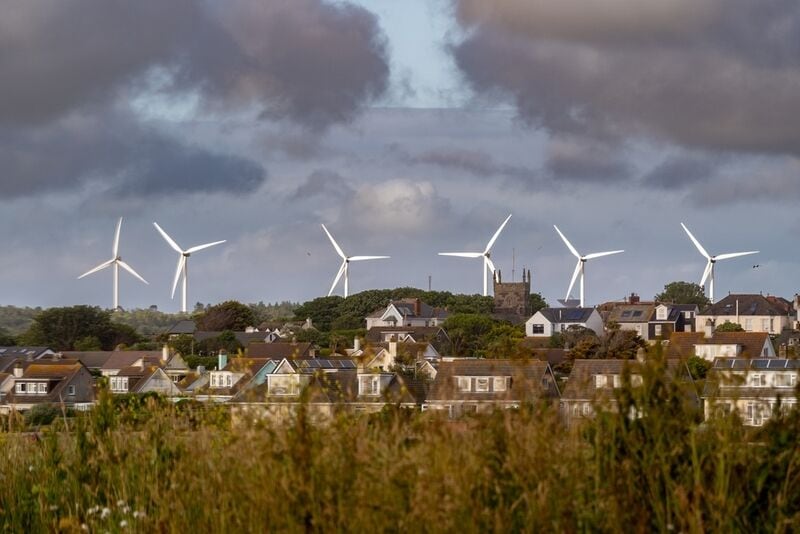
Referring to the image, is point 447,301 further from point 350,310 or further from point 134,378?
point 134,378

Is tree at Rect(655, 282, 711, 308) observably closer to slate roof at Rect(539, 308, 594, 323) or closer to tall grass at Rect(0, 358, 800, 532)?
slate roof at Rect(539, 308, 594, 323)

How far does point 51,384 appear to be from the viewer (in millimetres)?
86125

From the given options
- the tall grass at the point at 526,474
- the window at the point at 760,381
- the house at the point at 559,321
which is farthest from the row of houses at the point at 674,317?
the tall grass at the point at 526,474

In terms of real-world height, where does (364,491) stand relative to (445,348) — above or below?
below

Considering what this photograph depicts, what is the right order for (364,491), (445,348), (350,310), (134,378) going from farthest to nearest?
1. (350,310)
2. (445,348)
3. (134,378)
4. (364,491)

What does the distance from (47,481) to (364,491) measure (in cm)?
429

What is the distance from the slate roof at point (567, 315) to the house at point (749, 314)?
11186 millimetres

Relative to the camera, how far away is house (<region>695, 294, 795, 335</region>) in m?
128

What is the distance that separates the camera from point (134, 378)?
90.2 m

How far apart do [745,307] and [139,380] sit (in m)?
65.2

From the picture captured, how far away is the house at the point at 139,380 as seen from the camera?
8505 centimetres

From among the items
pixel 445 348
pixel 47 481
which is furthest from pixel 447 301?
pixel 47 481

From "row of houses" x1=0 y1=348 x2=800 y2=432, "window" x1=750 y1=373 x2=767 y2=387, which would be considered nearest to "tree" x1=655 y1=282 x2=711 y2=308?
"row of houses" x1=0 y1=348 x2=800 y2=432

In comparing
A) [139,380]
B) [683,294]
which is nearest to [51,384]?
[139,380]
